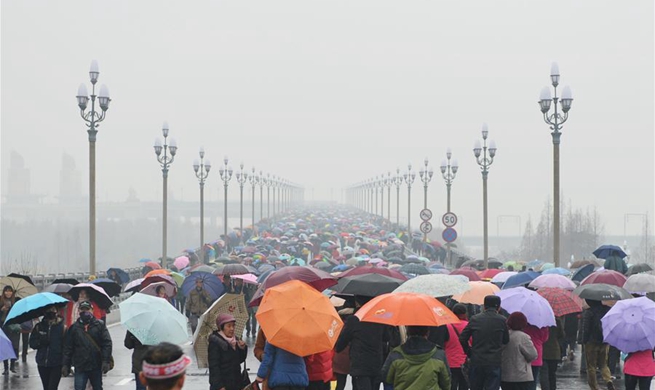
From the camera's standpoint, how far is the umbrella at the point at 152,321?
446 inches

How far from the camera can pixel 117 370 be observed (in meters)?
17.8

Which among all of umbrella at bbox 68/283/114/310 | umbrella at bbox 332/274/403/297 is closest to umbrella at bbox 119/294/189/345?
umbrella at bbox 332/274/403/297

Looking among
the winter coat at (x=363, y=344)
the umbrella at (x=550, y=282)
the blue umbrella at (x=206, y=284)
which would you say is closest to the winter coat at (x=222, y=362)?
the winter coat at (x=363, y=344)

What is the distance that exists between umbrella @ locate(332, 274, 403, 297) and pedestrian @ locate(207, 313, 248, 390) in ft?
Answer: 8.49

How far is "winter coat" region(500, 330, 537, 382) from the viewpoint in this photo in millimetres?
11477

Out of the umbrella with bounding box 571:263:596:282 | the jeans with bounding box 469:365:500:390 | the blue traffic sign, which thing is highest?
the blue traffic sign

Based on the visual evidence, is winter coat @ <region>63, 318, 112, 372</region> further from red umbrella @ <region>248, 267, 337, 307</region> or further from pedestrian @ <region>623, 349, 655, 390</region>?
pedestrian @ <region>623, 349, 655, 390</region>

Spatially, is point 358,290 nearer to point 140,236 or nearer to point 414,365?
point 414,365

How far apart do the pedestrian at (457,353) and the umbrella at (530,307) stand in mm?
553

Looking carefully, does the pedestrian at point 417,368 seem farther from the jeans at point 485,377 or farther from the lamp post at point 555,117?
the lamp post at point 555,117

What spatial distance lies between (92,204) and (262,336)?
1850cm

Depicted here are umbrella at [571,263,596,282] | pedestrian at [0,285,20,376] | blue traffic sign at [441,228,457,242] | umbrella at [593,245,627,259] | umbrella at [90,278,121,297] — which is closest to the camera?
pedestrian at [0,285,20,376]

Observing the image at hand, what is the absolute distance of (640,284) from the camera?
1764 centimetres

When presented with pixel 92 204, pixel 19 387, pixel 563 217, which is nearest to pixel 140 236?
pixel 563 217
